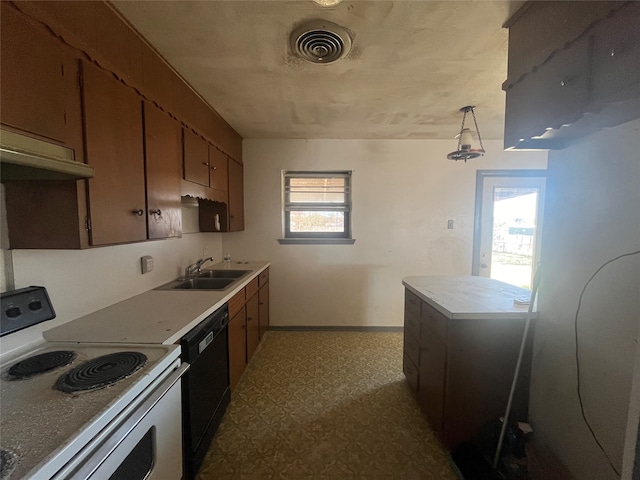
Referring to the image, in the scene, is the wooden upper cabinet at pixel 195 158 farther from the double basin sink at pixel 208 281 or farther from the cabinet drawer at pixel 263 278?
the cabinet drawer at pixel 263 278

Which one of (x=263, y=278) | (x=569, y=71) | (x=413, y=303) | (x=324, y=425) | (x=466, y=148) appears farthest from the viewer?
(x=263, y=278)

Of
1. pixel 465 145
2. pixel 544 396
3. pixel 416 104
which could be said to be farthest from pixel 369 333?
pixel 416 104

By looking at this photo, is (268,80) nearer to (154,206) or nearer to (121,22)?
(121,22)

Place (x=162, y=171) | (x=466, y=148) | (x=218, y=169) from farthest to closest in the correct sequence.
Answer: (x=218, y=169) → (x=466, y=148) → (x=162, y=171)

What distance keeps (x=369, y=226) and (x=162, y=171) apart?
2388 mm

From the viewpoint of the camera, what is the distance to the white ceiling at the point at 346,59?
130 cm

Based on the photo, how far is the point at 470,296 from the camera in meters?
1.78

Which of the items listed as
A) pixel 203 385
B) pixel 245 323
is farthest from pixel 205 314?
pixel 245 323

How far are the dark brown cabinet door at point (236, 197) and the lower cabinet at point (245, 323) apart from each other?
0.66 m

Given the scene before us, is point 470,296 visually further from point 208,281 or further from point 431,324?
point 208,281

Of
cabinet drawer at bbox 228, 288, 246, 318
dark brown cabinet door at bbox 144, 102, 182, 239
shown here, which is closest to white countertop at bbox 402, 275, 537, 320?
cabinet drawer at bbox 228, 288, 246, 318

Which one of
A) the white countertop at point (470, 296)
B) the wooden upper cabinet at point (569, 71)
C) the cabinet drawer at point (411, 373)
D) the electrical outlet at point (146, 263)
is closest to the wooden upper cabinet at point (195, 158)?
the electrical outlet at point (146, 263)

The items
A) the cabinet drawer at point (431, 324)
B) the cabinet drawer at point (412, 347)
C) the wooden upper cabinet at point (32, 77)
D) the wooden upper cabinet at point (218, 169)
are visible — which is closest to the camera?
the wooden upper cabinet at point (32, 77)

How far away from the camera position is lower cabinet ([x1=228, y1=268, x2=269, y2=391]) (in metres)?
2.02
